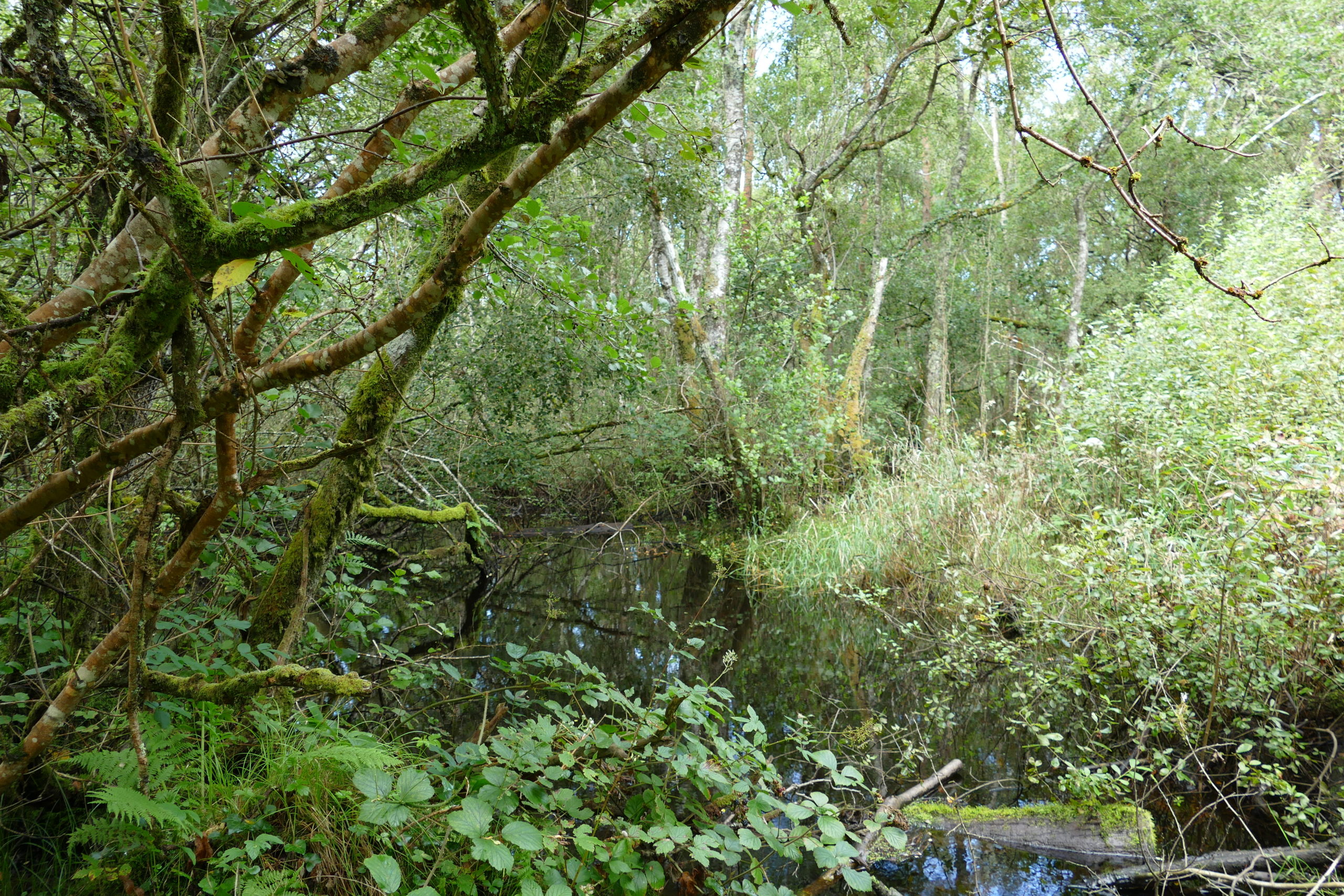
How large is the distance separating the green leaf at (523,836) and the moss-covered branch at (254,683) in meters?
0.52

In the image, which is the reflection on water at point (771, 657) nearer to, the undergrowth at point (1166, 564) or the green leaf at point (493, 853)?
the undergrowth at point (1166, 564)

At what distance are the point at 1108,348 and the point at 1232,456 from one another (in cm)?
270

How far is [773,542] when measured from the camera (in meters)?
8.55

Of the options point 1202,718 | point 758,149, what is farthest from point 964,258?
point 1202,718

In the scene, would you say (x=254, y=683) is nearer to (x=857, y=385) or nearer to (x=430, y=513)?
(x=430, y=513)

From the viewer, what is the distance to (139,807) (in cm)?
167

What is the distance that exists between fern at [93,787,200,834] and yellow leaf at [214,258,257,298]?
1201mm

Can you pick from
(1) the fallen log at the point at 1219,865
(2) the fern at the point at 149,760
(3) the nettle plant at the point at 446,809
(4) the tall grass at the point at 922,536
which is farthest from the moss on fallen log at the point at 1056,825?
(2) the fern at the point at 149,760

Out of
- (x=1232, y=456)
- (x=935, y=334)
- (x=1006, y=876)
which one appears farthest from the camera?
(x=935, y=334)

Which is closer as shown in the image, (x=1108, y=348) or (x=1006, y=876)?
(x=1006, y=876)

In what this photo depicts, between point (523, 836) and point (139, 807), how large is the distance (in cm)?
89

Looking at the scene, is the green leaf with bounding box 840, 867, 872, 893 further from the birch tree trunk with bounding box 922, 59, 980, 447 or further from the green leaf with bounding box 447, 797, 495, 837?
the birch tree trunk with bounding box 922, 59, 980, 447

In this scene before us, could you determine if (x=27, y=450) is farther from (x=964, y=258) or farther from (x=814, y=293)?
(x=964, y=258)

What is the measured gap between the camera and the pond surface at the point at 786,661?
308 cm
